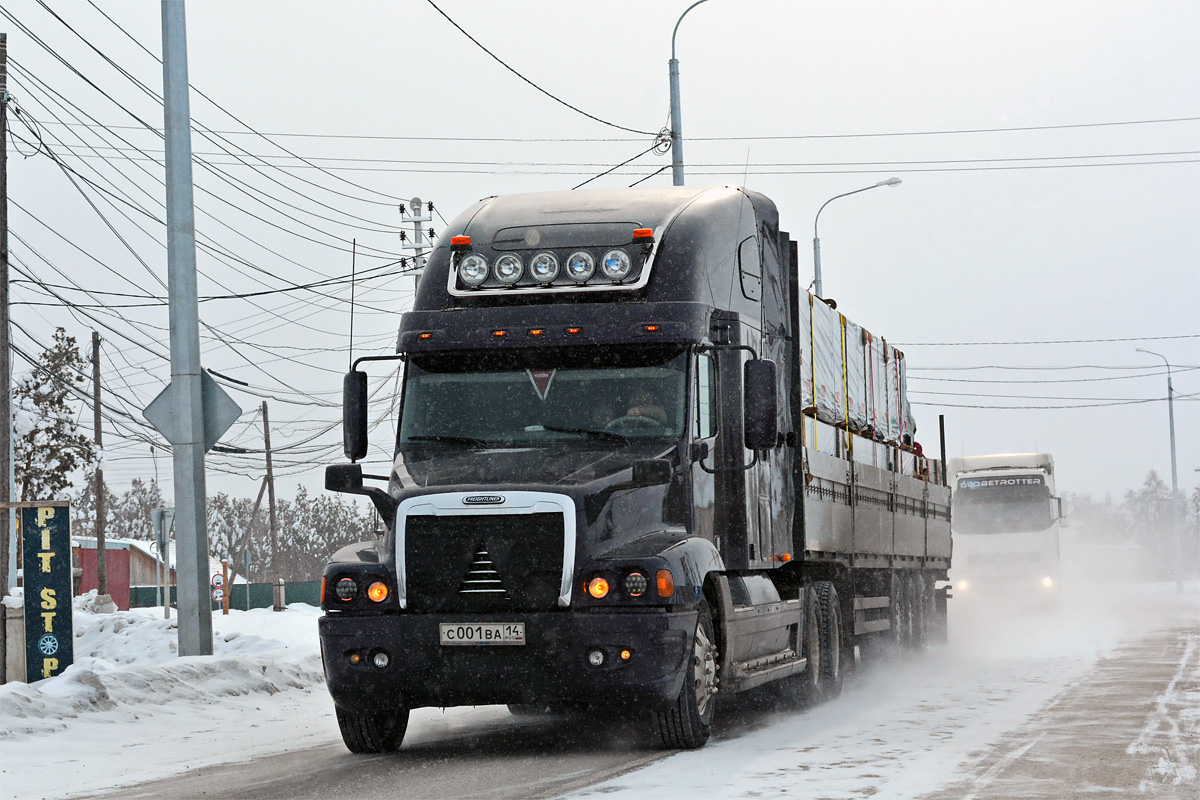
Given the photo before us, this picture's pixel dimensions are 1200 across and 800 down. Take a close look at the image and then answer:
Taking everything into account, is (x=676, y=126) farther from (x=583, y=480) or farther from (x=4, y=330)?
(x=583, y=480)

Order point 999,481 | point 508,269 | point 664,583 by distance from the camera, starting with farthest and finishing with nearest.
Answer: point 999,481
point 508,269
point 664,583

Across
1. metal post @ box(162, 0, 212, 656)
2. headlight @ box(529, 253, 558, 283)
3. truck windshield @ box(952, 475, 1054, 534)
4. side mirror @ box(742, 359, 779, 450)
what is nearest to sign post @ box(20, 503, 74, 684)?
metal post @ box(162, 0, 212, 656)

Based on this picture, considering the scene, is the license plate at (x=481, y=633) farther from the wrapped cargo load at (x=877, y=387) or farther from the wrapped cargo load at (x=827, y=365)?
the wrapped cargo load at (x=877, y=387)

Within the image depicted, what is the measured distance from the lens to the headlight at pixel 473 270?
36.1 feet

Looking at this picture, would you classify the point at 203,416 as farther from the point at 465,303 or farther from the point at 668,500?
the point at 668,500

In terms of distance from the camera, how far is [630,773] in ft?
29.6

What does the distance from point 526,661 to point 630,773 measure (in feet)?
3.30

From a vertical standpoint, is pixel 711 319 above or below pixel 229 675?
above

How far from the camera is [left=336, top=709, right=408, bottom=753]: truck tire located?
10344 millimetres

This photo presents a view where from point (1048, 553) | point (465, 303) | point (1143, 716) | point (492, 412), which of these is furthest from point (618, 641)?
point (1048, 553)

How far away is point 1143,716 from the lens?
12078mm

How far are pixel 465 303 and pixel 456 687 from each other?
2.74 m

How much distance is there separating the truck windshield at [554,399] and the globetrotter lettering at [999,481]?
26.0 m

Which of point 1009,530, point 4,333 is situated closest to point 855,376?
→ point 4,333
